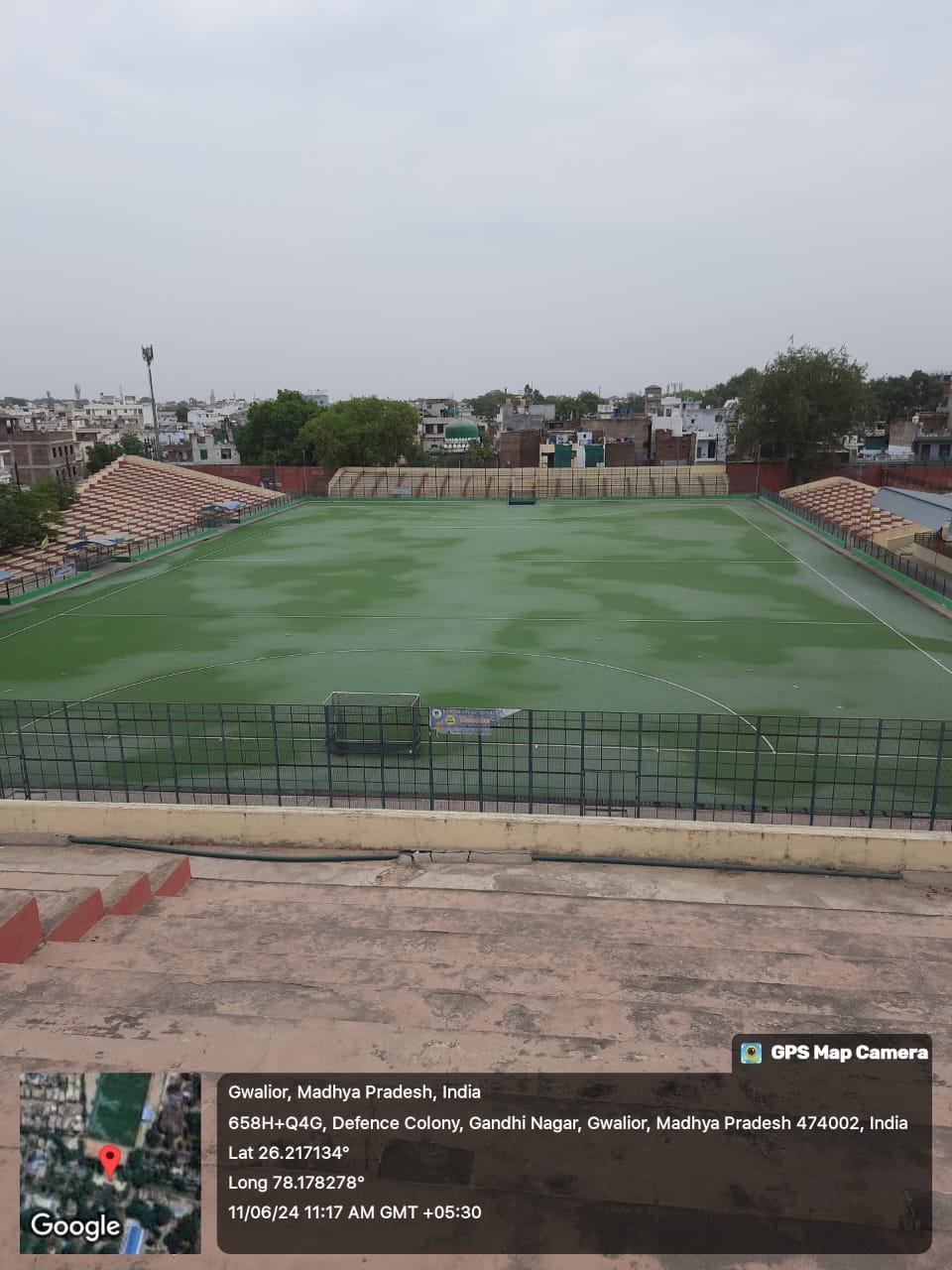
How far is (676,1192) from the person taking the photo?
450 cm

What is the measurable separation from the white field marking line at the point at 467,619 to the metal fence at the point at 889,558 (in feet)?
21.9

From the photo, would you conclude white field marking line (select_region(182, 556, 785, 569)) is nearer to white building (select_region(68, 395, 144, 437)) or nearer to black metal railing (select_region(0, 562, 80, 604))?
black metal railing (select_region(0, 562, 80, 604))

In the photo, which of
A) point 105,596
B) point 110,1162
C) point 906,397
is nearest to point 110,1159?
point 110,1162

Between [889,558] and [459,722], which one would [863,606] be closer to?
[889,558]

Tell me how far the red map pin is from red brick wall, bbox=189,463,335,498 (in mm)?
68310

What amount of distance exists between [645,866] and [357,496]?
2398 inches

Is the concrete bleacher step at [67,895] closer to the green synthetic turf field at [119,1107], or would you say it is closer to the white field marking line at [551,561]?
the green synthetic turf field at [119,1107]

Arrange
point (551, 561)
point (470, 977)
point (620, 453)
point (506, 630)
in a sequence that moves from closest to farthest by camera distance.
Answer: point (470, 977) → point (506, 630) → point (551, 561) → point (620, 453)

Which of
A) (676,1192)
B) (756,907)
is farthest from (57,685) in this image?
(676,1192)

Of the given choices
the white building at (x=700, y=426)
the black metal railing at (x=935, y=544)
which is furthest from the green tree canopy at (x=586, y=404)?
the black metal railing at (x=935, y=544)

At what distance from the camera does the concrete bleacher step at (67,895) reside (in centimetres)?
751

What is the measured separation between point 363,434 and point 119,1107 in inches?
2857

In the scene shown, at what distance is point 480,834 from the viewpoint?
12.1 m

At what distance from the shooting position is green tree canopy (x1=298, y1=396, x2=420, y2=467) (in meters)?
73.8
